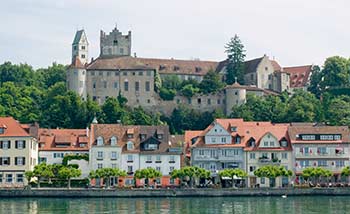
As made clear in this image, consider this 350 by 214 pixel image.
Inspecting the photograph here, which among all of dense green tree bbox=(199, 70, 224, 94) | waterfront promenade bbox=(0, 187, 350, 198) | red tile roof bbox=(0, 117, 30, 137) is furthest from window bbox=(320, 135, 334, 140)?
dense green tree bbox=(199, 70, 224, 94)

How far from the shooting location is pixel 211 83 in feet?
507

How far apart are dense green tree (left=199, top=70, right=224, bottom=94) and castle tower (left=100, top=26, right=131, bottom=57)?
56.2 feet

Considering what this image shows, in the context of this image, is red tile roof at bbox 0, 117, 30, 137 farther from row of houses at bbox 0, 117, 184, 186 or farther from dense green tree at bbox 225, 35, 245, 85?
dense green tree at bbox 225, 35, 245, 85

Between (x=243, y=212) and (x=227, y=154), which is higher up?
(x=227, y=154)

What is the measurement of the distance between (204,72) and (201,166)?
67.2 meters

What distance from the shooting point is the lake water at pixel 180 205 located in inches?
2771

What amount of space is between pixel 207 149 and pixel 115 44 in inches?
2579

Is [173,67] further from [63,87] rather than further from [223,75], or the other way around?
[63,87]

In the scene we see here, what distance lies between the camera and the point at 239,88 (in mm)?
149750

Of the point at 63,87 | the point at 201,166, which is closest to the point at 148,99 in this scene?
the point at 63,87

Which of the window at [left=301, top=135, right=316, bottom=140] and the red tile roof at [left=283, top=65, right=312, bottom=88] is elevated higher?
the red tile roof at [left=283, top=65, right=312, bottom=88]

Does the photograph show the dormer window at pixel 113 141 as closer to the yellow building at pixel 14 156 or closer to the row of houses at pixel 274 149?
the row of houses at pixel 274 149

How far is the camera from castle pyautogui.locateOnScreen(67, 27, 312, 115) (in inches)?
5871

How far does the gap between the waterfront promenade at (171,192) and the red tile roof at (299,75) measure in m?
79.4
